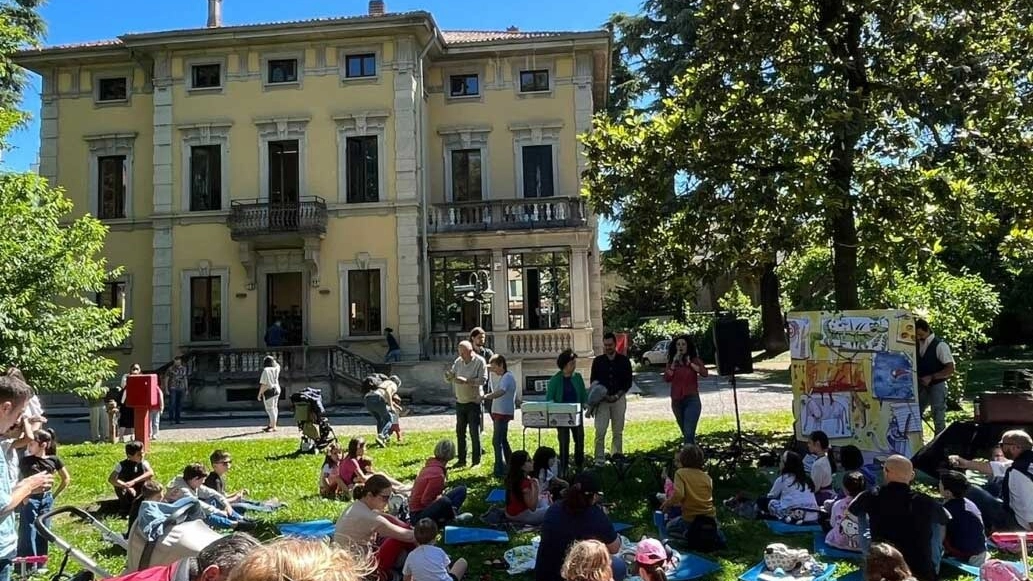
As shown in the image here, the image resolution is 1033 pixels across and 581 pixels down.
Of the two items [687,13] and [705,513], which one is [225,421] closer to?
[705,513]

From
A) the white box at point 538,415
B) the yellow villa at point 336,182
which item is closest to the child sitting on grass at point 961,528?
the white box at point 538,415

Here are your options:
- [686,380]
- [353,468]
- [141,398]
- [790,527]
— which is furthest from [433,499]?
[141,398]

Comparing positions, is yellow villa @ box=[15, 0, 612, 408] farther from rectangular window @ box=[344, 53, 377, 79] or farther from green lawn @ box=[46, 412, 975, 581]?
green lawn @ box=[46, 412, 975, 581]

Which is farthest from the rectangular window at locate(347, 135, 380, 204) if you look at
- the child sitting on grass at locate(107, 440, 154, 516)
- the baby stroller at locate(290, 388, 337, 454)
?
the child sitting on grass at locate(107, 440, 154, 516)

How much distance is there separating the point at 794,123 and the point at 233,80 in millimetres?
19630

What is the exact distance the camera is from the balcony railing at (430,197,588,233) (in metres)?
23.9

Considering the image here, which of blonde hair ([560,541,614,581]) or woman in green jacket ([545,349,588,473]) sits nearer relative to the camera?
blonde hair ([560,541,614,581])

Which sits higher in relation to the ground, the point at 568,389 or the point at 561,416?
the point at 568,389

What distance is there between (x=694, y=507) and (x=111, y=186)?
24.2 metres

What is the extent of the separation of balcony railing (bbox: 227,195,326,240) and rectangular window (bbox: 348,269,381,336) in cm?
183

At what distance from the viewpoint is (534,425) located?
9961mm

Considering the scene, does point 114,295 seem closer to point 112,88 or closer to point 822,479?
point 112,88

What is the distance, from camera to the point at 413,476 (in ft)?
36.3

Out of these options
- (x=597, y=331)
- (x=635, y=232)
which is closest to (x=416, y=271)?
(x=597, y=331)
